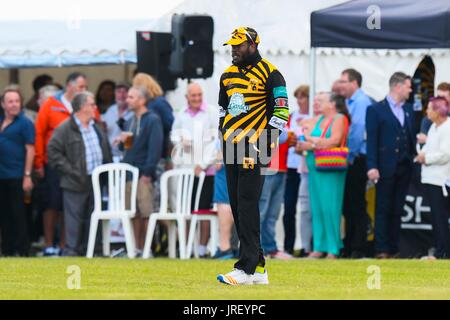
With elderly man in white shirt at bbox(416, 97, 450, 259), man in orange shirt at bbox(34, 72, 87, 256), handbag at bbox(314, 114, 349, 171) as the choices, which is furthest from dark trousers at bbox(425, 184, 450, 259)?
man in orange shirt at bbox(34, 72, 87, 256)

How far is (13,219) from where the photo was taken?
68.6ft

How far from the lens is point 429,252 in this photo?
2011 centimetres

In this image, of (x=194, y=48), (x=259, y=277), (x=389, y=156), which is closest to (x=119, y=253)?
(x=194, y=48)

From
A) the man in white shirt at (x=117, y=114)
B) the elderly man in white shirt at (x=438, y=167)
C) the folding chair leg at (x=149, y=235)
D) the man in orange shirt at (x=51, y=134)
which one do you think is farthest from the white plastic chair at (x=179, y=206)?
the elderly man in white shirt at (x=438, y=167)

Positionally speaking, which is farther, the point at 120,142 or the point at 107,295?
the point at 120,142

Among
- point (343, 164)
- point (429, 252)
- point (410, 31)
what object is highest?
point (410, 31)

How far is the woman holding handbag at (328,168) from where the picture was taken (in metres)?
19.3

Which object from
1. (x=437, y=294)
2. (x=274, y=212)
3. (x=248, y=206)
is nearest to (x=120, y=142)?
(x=274, y=212)

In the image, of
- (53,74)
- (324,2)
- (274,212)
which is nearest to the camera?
(274,212)

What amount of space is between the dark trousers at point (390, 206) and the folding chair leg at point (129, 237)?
3.41 m

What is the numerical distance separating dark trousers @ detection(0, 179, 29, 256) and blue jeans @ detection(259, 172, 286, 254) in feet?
11.9

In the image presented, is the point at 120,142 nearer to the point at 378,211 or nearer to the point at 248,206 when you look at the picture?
the point at 378,211

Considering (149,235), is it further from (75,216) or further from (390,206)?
(390,206)

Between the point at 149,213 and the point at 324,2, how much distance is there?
4542 millimetres
